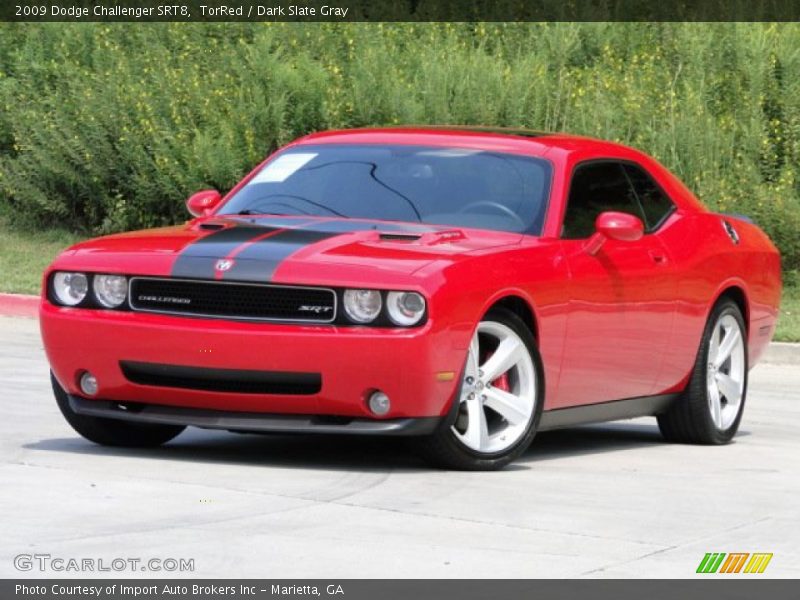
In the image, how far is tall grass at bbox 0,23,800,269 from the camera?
64.6 ft

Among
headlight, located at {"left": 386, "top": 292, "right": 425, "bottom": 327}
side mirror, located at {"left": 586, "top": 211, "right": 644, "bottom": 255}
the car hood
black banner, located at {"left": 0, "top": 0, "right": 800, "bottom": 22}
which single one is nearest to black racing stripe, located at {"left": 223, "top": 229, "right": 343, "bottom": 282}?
the car hood

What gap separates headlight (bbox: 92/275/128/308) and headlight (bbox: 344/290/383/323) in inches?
40.8

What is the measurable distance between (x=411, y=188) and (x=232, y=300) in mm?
1347

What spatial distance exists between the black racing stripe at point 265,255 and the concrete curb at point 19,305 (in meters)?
9.38

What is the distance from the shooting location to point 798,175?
19.5 metres

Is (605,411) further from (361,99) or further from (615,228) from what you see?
(361,99)

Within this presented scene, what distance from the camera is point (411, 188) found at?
885 centimetres

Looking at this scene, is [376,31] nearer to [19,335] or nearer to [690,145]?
[690,145]

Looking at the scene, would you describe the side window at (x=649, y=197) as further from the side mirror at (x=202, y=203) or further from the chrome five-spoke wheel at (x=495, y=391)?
the side mirror at (x=202, y=203)

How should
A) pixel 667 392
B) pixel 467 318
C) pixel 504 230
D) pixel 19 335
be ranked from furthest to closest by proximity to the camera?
pixel 19 335 < pixel 667 392 < pixel 504 230 < pixel 467 318

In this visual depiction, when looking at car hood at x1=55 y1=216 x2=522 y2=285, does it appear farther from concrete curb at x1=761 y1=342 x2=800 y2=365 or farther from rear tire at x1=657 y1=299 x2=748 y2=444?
concrete curb at x1=761 y1=342 x2=800 y2=365

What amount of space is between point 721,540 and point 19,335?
9.72m

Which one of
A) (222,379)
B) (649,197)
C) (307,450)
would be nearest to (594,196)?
(649,197)

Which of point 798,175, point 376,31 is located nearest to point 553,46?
point 376,31
